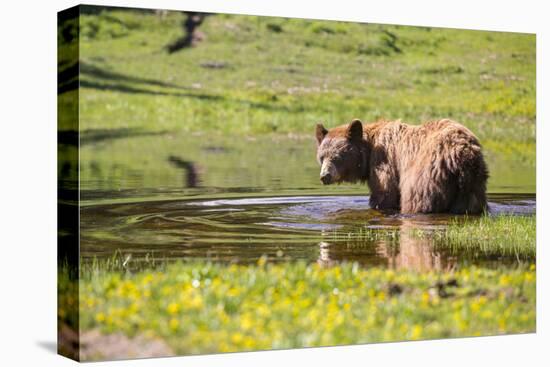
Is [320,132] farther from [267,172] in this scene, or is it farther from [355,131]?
[267,172]

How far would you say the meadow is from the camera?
37.8ft

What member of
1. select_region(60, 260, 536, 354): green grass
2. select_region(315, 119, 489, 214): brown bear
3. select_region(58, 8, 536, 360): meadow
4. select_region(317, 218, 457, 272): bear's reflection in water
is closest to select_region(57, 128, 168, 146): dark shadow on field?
select_region(58, 8, 536, 360): meadow

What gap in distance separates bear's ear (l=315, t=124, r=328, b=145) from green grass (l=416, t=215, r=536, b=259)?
199 centimetres

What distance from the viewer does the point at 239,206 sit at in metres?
13.7

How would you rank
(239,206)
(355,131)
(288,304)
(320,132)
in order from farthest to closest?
(355,131) < (320,132) < (239,206) < (288,304)

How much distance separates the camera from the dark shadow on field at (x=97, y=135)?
11.4m

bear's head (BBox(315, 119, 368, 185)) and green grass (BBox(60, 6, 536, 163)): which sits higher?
green grass (BBox(60, 6, 536, 163))

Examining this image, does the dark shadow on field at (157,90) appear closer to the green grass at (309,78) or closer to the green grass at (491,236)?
the green grass at (309,78)

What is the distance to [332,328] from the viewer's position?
11.9 metres

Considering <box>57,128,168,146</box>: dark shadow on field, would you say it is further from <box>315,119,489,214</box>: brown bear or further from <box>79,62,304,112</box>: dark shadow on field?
<box>315,119,489,214</box>: brown bear

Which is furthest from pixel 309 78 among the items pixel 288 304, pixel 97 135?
pixel 288 304

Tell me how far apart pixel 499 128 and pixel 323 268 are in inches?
155

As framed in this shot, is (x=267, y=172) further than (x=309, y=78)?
Yes

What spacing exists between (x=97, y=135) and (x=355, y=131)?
13.0ft
